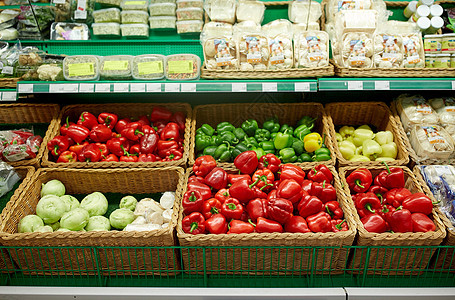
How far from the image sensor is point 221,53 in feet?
8.73

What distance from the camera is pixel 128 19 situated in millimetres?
3104

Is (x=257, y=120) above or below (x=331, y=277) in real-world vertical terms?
above

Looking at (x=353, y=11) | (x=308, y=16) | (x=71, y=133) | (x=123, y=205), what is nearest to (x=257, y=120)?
(x=308, y=16)

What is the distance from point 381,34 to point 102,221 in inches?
101

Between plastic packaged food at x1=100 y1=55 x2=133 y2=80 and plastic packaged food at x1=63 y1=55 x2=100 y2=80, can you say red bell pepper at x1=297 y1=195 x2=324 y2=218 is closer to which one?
plastic packaged food at x1=100 y1=55 x2=133 y2=80

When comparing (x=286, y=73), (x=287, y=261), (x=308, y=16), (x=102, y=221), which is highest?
(x=308, y=16)

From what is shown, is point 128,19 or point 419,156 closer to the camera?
point 419,156

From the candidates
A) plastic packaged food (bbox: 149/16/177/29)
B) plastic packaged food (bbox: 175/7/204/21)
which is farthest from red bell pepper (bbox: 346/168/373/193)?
plastic packaged food (bbox: 149/16/177/29)

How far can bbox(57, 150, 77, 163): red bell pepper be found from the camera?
2.77 metres

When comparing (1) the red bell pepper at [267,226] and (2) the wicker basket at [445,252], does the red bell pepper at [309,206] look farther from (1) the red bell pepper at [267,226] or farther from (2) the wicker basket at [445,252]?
(2) the wicker basket at [445,252]

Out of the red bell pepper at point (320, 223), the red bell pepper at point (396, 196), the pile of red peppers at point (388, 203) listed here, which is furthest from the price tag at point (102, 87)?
the red bell pepper at point (396, 196)

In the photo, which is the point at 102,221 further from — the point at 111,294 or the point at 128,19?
the point at 128,19

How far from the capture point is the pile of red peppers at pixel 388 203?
2.16 meters

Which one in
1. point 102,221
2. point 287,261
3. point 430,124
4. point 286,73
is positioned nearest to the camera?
point 287,261
